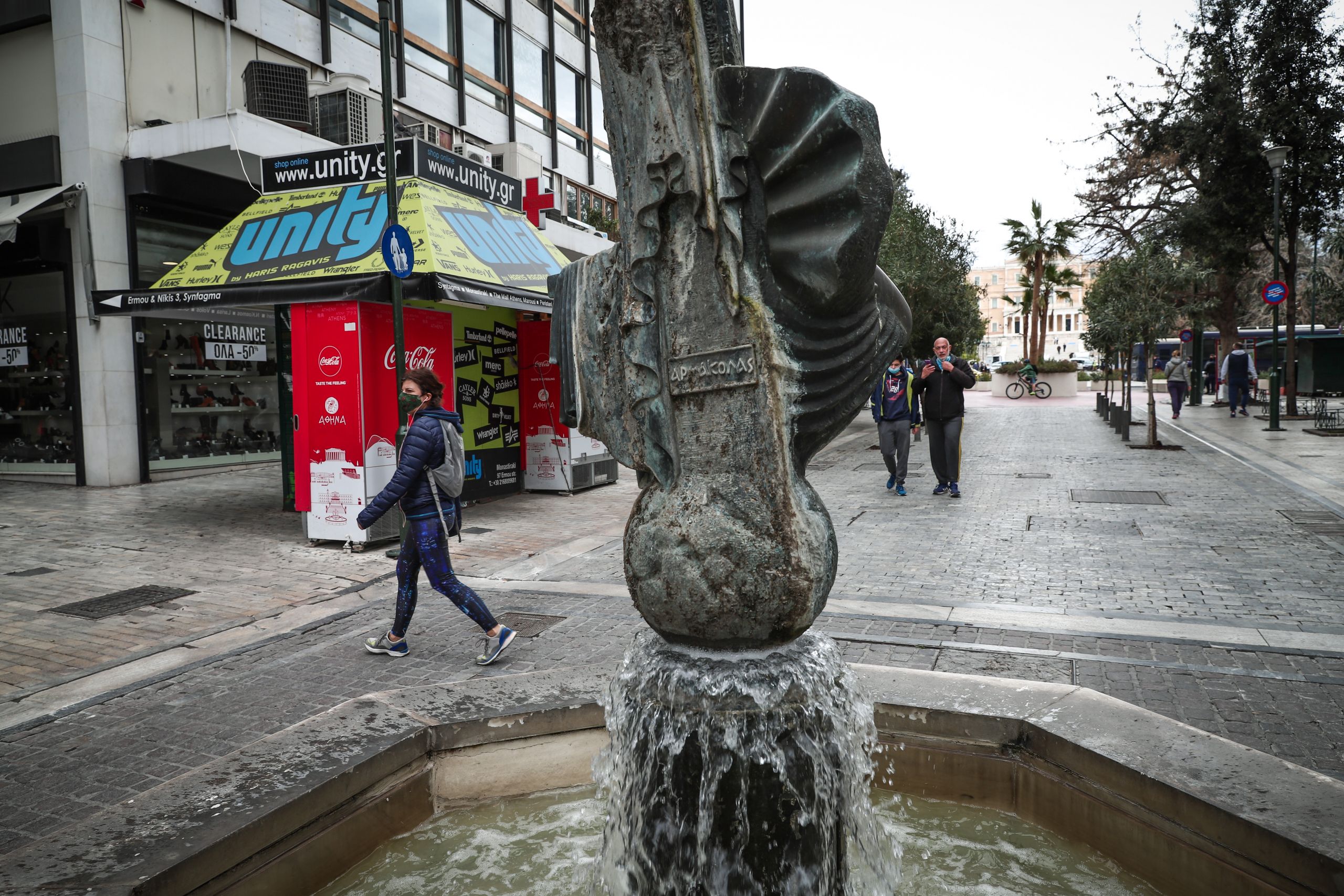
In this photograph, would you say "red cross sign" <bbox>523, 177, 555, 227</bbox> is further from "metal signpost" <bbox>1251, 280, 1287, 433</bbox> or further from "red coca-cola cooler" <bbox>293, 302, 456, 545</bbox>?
"metal signpost" <bbox>1251, 280, 1287, 433</bbox>

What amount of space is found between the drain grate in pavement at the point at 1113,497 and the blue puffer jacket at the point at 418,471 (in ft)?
27.2

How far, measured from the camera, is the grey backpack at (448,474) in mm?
5477

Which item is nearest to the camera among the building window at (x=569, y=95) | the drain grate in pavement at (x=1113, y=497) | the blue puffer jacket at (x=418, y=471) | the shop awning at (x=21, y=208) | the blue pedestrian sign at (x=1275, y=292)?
the blue puffer jacket at (x=418, y=471)

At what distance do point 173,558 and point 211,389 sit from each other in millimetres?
8479

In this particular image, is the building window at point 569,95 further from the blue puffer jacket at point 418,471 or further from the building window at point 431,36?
the blue puffer jacket at point 418,471

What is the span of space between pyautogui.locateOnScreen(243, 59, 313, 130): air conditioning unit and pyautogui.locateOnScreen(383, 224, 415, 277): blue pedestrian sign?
321 inches

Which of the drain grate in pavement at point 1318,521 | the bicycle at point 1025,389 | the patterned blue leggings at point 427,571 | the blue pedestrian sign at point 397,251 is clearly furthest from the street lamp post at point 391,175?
the bicycle at point 1025,389

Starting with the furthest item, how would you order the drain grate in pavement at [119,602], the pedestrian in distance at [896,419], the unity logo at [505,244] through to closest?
the pedestrian in distance at [896,419] < the unity logo at [505,244] < the drain grate in pavement at [119,602]

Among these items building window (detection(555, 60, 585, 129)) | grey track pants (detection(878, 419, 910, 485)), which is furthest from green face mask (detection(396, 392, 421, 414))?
building window (detection(555, 60, 585, 129))

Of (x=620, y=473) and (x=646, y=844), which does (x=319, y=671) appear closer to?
(x=646, y=844)

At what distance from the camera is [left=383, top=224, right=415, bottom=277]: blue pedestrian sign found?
7.89 meters

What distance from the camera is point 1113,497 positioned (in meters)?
11.0

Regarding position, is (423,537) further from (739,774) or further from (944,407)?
(944,407)

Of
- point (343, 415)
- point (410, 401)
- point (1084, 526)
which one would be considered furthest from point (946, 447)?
point (410, 401)
